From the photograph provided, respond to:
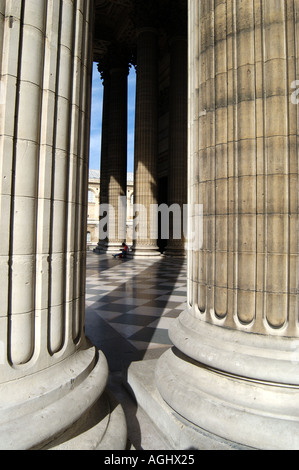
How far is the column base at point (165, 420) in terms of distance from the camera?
97.5 inches

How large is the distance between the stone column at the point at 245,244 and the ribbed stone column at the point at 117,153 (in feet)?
70.7

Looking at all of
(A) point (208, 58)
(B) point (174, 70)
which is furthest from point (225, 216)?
(B) point (174, 70)

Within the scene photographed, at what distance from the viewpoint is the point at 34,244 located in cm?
229

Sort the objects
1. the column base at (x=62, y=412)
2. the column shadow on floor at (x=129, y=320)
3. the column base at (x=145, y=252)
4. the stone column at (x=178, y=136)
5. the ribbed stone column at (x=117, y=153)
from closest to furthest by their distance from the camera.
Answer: the column base at (x=62, y=412) → the column shadow on floor at (x=129, y=320) → the column base at (x=145, y=252) → the stone column at (x=178, y=136) → the ribbed stone column at (x=117, y=153)

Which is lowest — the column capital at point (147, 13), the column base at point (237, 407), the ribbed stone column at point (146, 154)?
the column base at point (237, 407)

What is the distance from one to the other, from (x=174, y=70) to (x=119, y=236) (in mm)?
12353

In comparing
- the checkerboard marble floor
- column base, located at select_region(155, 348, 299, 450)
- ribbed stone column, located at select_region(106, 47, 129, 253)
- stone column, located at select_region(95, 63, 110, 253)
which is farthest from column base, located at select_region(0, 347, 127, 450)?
stone column, located at select_region(95, 63, 110, 253)

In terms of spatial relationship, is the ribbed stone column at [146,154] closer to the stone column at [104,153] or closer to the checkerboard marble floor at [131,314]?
the stone column at [104,153]

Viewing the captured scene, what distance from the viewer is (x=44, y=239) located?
2344 mm

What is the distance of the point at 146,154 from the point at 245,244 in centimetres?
1883

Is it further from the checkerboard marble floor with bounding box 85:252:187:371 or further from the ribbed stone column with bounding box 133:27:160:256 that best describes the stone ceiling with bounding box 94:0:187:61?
the checkerboard marble floor with bounding box 85:252:187:371

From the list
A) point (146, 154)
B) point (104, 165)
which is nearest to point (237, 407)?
point (146, 154)

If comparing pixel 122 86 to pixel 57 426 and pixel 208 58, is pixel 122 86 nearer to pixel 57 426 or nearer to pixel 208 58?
pixel 208 58

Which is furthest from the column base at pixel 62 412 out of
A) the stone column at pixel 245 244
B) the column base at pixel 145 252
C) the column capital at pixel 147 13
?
the column capital at pixel 147 13
